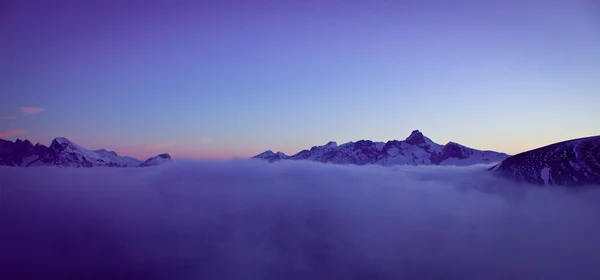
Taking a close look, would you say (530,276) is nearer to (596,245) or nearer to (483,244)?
(483,244)

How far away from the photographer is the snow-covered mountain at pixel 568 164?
551 ft

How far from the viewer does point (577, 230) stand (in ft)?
553

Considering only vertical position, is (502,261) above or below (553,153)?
below

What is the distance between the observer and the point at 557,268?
158 m

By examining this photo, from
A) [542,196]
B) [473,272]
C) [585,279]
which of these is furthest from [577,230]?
[473,272]

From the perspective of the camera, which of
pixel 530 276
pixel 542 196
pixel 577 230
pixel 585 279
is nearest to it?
pixel 585 279

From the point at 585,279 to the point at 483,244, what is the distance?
4864 cm

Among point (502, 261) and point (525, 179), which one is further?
point (525, 179)

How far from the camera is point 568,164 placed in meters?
178

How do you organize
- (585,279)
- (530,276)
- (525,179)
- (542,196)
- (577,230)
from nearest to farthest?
(585,279) < (530,276) < (577,230) < (542,196) < (525,179)

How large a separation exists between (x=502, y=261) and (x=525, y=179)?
199 feet

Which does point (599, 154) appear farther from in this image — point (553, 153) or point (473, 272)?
point (473, 272)

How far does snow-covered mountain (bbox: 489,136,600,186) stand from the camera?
168 meters

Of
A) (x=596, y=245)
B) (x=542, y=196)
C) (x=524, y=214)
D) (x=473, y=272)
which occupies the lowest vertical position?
(x=473, y=272)
